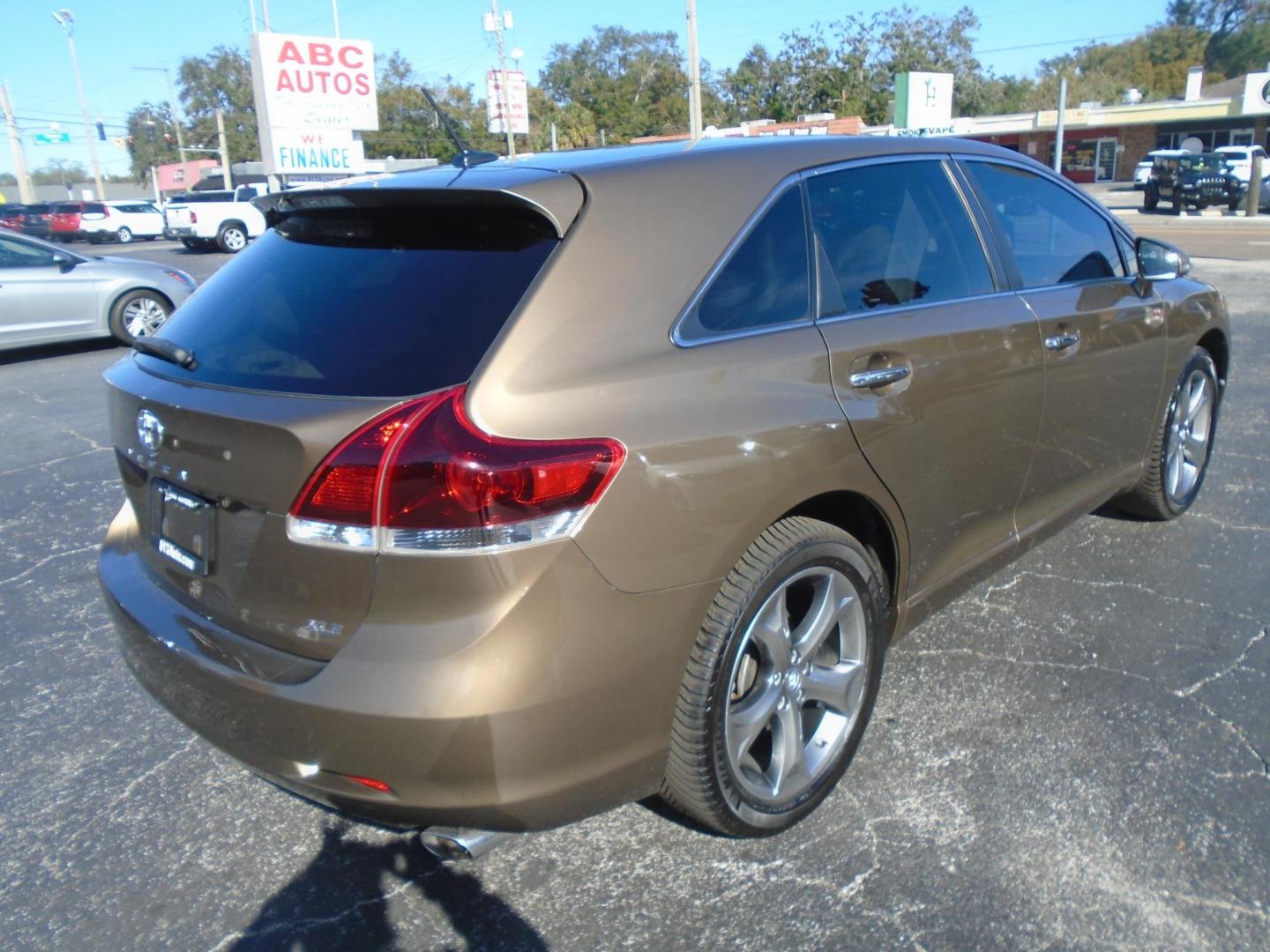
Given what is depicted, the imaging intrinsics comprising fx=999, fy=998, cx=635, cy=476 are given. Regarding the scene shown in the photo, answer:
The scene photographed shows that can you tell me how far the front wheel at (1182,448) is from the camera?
435 centimetres

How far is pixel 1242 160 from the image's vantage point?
104ft

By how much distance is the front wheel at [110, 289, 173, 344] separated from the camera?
1102 cm

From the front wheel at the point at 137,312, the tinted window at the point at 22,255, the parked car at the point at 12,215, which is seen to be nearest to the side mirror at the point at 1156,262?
the front wheel at the point at 137,312

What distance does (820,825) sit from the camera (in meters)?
2.69

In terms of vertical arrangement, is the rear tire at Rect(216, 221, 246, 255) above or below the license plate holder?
below

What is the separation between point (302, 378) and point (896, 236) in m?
1.81

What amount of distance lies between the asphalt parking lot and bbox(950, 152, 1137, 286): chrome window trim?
4.11 feet

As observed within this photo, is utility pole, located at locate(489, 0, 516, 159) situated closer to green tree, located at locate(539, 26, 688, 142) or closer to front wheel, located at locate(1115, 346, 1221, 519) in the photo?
green tree, located at locate(539, 26, 688, 142)

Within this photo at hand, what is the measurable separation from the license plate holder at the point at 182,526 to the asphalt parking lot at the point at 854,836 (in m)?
0.84

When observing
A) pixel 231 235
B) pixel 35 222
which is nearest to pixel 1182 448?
pixel 231 235

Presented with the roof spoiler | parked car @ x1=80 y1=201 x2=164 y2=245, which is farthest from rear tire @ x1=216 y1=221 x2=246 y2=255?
the roof spoiler

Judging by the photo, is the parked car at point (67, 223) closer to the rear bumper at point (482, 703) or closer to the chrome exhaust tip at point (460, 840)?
the rear bumper at point (482, 703)

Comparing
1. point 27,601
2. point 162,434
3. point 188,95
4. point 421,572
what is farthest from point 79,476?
point 188,95

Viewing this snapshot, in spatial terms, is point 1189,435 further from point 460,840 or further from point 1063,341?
point 460,840
